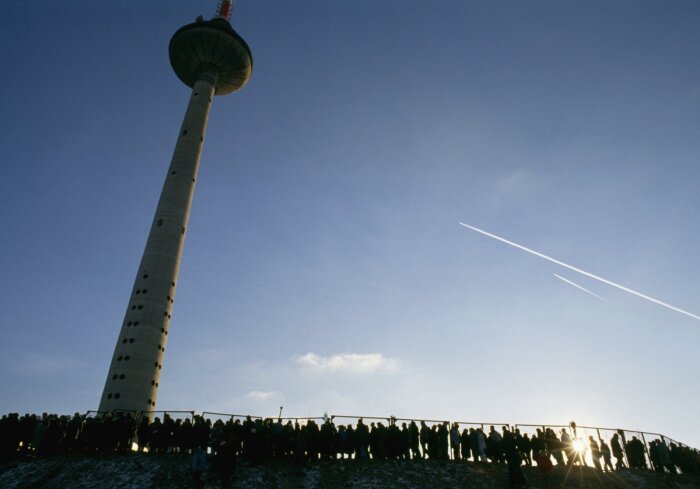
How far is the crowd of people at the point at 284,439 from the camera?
19.3 meters

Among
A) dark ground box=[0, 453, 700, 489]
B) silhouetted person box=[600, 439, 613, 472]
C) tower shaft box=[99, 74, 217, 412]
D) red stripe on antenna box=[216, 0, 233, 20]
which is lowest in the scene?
dark ground box=[0, 453, 700, 489]

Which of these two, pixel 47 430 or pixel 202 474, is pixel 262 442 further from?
pixel 47 430

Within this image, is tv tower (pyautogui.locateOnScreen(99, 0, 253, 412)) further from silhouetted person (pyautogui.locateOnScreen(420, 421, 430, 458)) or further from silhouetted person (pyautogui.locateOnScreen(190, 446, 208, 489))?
silhouetted person (pyautogui.locateOnScreen(420, 421, 430, 458))

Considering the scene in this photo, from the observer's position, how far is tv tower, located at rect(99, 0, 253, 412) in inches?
1172

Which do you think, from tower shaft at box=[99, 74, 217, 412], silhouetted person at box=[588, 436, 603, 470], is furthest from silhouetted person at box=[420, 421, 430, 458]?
tower shaft at box=[99, 74, 217, 412]

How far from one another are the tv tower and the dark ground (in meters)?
10.3

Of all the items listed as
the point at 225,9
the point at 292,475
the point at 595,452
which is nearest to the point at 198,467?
the point at 292,475

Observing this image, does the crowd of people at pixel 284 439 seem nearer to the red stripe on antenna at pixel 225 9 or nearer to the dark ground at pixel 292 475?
the dark ground at pixel 292 475

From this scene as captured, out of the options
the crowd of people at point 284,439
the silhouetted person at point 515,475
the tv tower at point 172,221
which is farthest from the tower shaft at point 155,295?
the silhouetted person at point 515,475

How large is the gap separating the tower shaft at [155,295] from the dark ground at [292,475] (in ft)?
32.2

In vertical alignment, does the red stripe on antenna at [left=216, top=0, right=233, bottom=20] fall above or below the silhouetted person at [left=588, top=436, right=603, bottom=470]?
above

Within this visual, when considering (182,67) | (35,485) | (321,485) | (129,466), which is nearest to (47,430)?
(35,485)

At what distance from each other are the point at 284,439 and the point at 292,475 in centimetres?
171

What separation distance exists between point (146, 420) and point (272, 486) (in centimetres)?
707
